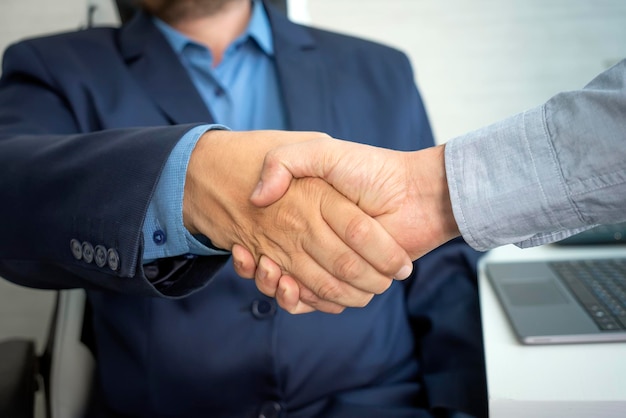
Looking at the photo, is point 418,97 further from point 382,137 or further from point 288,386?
point 288,386

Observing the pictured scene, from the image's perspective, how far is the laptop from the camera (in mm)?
661

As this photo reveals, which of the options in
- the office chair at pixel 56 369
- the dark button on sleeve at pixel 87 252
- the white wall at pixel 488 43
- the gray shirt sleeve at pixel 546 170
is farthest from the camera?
the white wall at pixel 488 43

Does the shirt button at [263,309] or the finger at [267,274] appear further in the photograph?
the shirt button at [263,309]

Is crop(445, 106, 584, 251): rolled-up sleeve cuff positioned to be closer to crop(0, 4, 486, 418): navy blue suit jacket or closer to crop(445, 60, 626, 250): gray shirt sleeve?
crop(445, 60, 626, 250): gray shirt sleeve

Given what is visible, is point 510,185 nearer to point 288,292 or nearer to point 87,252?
point 288,292

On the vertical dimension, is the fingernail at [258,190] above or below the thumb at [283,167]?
below

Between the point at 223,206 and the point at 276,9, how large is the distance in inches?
26.8

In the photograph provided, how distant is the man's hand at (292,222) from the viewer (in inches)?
26.1

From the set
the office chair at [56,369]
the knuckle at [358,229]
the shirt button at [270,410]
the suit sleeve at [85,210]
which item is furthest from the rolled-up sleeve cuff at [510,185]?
the office chair at [56,369]

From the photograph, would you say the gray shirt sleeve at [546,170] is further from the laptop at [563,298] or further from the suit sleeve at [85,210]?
the suit sleeve at [85,210]

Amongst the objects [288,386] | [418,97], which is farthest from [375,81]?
[288,386]

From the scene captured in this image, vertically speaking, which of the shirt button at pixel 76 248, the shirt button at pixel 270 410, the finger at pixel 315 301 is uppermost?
the shirt button at pixel 76 248

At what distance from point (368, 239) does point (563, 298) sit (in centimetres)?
33

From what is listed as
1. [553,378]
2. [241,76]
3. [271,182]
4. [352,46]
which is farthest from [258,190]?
[352,46]
